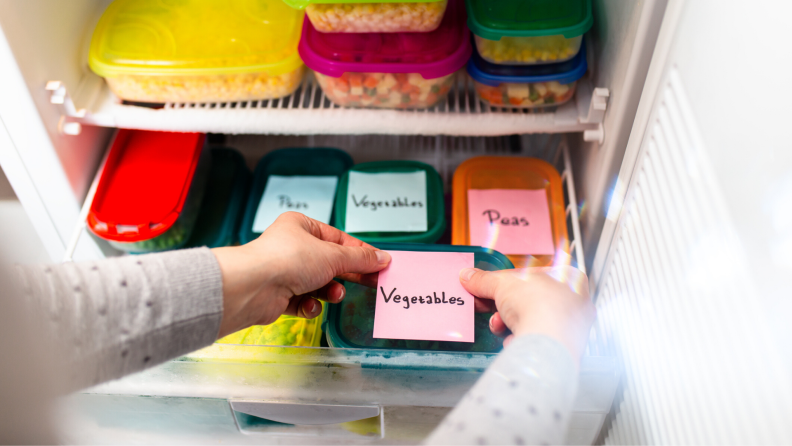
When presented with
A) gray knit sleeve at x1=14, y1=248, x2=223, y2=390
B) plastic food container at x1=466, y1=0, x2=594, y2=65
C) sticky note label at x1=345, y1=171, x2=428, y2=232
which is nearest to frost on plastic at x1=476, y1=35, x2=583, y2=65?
plastic food container at x1=466, y1=0, x2=594, y2=65

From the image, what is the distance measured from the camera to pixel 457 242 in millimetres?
1091

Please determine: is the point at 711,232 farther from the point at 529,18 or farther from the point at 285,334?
the point at 285,334

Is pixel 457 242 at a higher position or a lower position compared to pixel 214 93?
lower

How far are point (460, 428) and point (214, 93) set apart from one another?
0.82 meters

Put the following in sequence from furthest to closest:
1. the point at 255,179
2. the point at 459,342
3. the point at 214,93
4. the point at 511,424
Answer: the point at 255,179
the point at 214,93
the point at 459,342
the point at 511,424

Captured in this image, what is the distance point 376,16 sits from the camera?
2.89 ft

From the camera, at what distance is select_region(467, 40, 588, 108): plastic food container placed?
963 millimetres

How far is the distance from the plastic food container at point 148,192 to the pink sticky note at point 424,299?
1.76 ft

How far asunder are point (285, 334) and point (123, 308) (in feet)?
1.36

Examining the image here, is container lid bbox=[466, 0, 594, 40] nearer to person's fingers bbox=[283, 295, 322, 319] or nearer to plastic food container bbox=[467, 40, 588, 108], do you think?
plastic food container bbox=[467, 40, 588, 108]

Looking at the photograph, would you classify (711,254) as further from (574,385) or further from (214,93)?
(214,93)

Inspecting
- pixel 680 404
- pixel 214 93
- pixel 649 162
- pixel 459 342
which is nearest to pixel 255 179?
pixel 214 93

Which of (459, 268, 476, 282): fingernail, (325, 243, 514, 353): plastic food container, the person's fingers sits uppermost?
(459, 268, 476, 282): fingernail

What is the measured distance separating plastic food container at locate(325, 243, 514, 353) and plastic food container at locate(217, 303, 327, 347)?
0.20 feet
